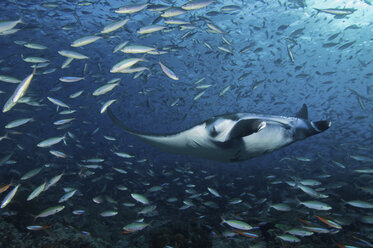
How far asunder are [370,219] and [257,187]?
26.6ft

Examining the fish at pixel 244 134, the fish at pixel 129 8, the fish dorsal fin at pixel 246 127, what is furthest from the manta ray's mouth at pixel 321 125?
the fish at pixel 129 8

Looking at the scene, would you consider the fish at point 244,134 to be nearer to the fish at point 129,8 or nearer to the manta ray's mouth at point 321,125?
the manta ray's mouth at point 321,125

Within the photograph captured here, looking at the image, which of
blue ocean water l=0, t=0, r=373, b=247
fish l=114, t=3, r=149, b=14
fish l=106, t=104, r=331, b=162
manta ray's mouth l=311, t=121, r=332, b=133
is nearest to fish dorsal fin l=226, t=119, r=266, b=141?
fish l=106, t=104, r=331, b=162

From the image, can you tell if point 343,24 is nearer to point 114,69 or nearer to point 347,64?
point 347,64

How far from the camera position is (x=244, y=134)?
85.2 inches

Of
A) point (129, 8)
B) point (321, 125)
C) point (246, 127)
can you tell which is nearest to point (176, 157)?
point (129, 8)

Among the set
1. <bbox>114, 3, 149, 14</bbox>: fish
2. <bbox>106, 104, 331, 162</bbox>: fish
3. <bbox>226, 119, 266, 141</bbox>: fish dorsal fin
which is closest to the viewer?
<bbox>226, 119, 266, 141</bbox>: fish dorsal fin

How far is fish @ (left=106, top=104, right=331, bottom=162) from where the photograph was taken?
225cm

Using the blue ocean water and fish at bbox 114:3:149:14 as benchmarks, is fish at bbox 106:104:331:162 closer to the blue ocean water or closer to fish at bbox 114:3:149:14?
the blue ocean water

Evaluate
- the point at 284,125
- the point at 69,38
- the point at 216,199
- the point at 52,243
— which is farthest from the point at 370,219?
the point at 69,38

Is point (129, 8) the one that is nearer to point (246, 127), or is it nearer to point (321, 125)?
point (246, 127)

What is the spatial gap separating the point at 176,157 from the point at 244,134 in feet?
72.0

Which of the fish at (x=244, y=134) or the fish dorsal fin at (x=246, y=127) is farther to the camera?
the fish at (x=244, y=134)

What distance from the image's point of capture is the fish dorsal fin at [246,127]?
196cm
